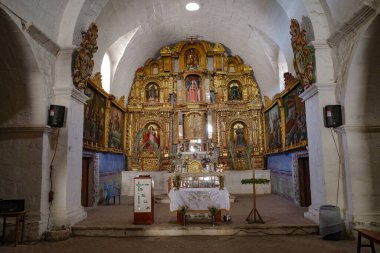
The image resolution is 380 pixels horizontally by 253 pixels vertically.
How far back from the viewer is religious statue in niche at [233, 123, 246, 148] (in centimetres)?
1482

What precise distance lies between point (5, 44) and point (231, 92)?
11.1 metres

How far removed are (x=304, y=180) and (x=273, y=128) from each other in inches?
149

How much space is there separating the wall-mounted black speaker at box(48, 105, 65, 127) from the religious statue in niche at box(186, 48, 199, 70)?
376 inches

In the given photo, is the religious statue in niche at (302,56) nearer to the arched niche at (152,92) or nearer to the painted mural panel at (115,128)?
the painted mural panel at (115,128)

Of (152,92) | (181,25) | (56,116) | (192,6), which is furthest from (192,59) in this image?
(56,116)

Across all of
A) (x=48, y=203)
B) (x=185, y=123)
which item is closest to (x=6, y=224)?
(x=48, y=203)

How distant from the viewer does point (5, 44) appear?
238 inches

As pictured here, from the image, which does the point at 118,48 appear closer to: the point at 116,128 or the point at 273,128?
the point at 116,128

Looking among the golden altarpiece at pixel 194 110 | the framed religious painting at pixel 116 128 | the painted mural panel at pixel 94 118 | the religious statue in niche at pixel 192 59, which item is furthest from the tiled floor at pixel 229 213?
the religious statue in niche at pixel 192 59

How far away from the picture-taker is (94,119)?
33.8 ft

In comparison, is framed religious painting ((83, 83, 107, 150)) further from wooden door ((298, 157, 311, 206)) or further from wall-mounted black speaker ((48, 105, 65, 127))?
wooden door ((298, 157, 311, 206))

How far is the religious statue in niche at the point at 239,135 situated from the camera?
1482cm

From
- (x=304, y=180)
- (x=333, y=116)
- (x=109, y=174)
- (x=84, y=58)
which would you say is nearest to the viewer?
(x=333, y=116)

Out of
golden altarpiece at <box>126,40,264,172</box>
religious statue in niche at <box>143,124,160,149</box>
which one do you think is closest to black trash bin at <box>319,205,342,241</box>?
golden altarpiece at <box>126,40,264,172</box>
